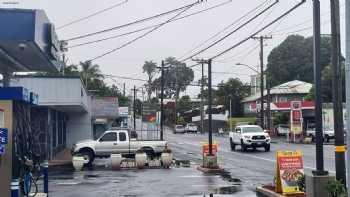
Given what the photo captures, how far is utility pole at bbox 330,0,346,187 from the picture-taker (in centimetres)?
1417

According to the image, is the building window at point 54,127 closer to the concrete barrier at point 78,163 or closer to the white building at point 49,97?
the white building at point 49,97

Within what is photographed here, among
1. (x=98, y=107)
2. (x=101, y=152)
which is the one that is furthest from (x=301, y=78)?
(x=101, y=152)

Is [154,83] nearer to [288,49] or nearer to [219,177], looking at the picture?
[288,49]

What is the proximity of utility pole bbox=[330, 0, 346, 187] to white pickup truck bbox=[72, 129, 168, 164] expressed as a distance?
20585 millimetres

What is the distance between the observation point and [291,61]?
111 meters

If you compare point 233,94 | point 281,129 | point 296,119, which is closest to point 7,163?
point 296,119

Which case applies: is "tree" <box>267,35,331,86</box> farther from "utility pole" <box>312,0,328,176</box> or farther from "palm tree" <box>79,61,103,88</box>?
"utility pole" <box>312,0,328,176</box>

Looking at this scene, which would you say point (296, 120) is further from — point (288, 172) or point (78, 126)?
point (288, 172)

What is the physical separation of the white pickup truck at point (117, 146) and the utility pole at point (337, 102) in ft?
67.5

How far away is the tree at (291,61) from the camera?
358ft

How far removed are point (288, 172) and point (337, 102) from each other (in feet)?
9.21

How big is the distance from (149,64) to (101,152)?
110705mm

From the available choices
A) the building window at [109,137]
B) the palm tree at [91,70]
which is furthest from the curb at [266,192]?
the palm tree at [91,70]

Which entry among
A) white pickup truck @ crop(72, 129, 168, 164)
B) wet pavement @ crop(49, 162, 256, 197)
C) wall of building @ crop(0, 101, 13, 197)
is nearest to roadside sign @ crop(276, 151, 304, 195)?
wet pavement @ crop(49, 162, 256, 197)
